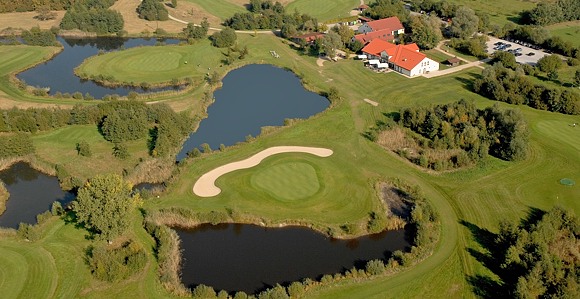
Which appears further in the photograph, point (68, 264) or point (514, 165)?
point (514, 165)

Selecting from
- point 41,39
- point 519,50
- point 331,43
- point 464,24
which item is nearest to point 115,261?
point 331,43

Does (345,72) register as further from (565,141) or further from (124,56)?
(124,56)

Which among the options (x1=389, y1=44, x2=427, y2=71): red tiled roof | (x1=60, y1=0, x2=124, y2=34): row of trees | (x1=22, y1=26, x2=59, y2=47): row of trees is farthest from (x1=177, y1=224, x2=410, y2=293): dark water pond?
(x1=60, y1=0, x2=124, y2=34): row of trees

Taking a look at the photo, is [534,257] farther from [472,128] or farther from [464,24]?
[464,24]

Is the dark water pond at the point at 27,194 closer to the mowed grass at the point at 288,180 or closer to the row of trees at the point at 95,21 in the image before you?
the mowed grass at the point at 288,180

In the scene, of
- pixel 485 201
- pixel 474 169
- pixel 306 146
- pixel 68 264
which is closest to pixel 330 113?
pixel 306 146
